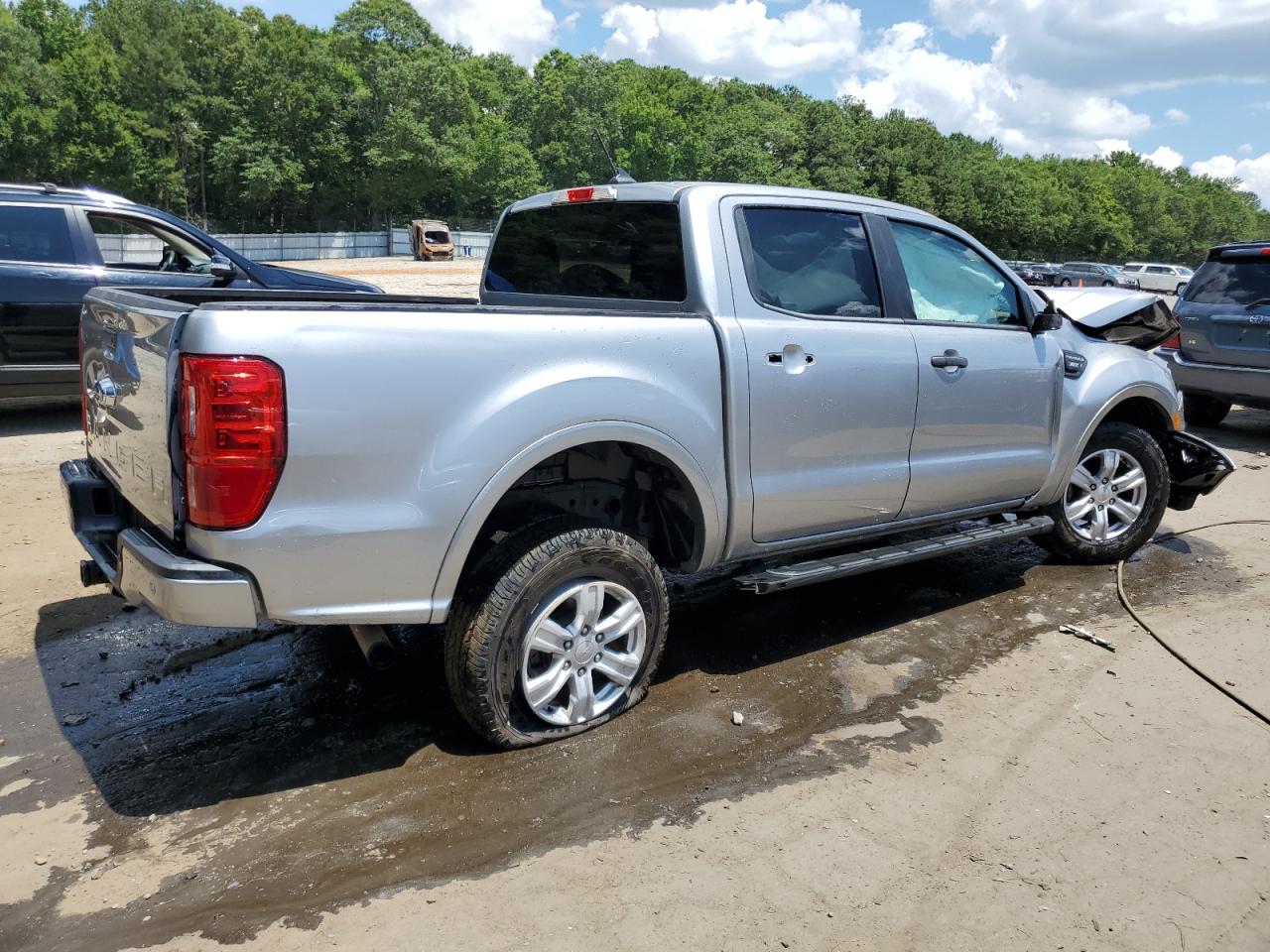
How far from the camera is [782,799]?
320 centimetres

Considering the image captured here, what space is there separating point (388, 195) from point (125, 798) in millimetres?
71701

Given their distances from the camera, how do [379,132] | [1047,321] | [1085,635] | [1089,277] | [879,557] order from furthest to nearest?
[379,132]
[1089,277]
[1047,321]
[1085,635]
[879,557]

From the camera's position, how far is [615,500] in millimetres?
3879

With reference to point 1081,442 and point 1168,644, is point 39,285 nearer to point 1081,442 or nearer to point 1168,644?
point 1081,442

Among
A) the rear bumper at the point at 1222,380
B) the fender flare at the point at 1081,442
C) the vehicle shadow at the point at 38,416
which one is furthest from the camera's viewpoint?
the rear bumper at the point at 1222,380

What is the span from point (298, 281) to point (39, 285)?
2063 mm

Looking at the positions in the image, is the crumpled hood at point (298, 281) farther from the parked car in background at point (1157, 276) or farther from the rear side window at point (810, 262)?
the parked car in background at point (1157, 276)

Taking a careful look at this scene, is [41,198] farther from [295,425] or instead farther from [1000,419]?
[1000,419]

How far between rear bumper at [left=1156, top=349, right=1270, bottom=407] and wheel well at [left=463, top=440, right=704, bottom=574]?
671cm

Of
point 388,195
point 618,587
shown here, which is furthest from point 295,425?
point 388,195

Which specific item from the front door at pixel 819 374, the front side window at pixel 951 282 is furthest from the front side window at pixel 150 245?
the front side window at pixel 951 282

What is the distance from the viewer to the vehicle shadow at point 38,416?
857 centimetres

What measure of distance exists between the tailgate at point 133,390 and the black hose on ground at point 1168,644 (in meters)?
4.01

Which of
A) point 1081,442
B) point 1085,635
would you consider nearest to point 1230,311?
point 1081,442
